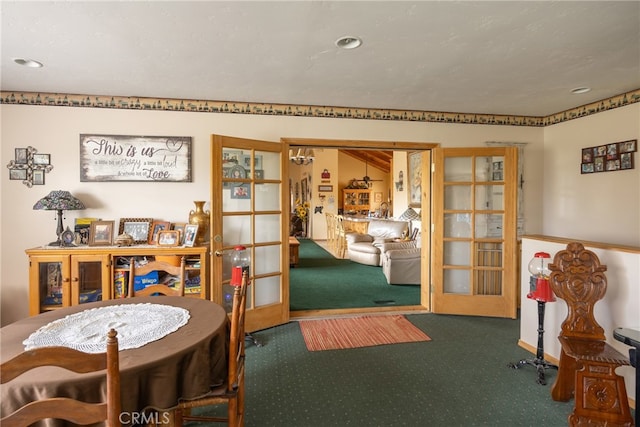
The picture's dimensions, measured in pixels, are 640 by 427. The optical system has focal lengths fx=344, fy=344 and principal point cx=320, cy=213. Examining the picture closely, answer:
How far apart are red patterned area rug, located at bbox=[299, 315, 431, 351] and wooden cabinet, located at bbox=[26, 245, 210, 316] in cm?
121

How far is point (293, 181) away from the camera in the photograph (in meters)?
14.0

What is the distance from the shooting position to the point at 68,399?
1.03m

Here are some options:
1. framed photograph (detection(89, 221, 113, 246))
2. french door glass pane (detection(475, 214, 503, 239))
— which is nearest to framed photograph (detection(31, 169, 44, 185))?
framed photograph (detection(89, 221, 113, 246))

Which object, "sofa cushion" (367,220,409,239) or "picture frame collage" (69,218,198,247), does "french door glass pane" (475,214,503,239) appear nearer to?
"sofa cushion" (367,220,409,239)

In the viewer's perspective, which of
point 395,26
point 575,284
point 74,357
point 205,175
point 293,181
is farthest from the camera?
point 293,181

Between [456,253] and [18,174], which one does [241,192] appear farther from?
[456,253]

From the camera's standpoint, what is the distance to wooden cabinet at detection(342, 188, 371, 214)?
13242mm

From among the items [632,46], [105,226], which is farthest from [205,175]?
[632,46]

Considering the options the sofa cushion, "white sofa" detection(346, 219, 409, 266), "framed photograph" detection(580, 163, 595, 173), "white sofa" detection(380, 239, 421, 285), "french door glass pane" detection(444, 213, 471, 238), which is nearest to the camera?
"framed photograph" detection(580, 163, 595, 173)

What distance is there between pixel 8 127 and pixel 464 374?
486cm

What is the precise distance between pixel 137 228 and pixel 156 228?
189 mm

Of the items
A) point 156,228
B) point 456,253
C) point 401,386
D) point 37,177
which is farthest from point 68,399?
point 456,253

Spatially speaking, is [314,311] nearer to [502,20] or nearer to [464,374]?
[464,374]

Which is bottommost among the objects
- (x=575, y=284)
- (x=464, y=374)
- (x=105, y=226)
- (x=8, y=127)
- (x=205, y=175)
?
(x=464, y=374)
